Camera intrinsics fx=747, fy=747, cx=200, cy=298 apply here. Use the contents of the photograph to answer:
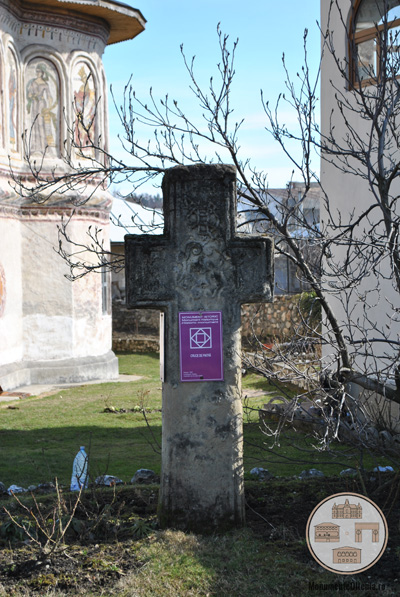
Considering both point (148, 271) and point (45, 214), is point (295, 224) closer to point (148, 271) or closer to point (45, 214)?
point (148, 271)

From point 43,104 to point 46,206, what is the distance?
235 cm

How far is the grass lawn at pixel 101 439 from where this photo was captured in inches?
316

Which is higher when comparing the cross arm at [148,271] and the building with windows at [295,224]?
the building with windows at [295,224]

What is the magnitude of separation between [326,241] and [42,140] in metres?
12.2

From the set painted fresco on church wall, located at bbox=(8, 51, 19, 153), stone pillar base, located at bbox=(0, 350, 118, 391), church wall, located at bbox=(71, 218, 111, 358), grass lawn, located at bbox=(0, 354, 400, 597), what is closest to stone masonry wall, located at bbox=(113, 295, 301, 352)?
church wall, located at bbox=(71, 218, 111, 358)

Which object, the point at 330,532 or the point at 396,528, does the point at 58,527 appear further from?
the point at 396,528

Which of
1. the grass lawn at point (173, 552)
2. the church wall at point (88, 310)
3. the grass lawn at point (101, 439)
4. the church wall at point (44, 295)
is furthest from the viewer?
the church wall at point (88, 310)

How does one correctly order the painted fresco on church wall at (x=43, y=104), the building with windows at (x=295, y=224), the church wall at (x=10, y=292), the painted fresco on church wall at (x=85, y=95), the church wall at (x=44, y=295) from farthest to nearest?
the painted fresco on church wall at (x=85, y=95)
the painted fresco on church wall at (x=43, y=104)
the church wall at (x=44, y=295)
the church wall at (x=10, y=292)
the building with windows at (x=295, y=224)

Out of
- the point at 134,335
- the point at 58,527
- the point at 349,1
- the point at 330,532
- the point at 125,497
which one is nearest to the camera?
the point at 330,532

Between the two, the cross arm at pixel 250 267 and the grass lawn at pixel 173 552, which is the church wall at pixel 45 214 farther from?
the cross arm at pixel 250 267

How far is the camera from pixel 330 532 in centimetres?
446

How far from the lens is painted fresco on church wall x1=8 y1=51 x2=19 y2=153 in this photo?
16.0m

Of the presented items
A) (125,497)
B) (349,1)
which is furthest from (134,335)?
(125,497)

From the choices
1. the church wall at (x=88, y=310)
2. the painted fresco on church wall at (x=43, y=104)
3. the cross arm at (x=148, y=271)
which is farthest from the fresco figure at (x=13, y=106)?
the cross arm at (x=148, y=271)
